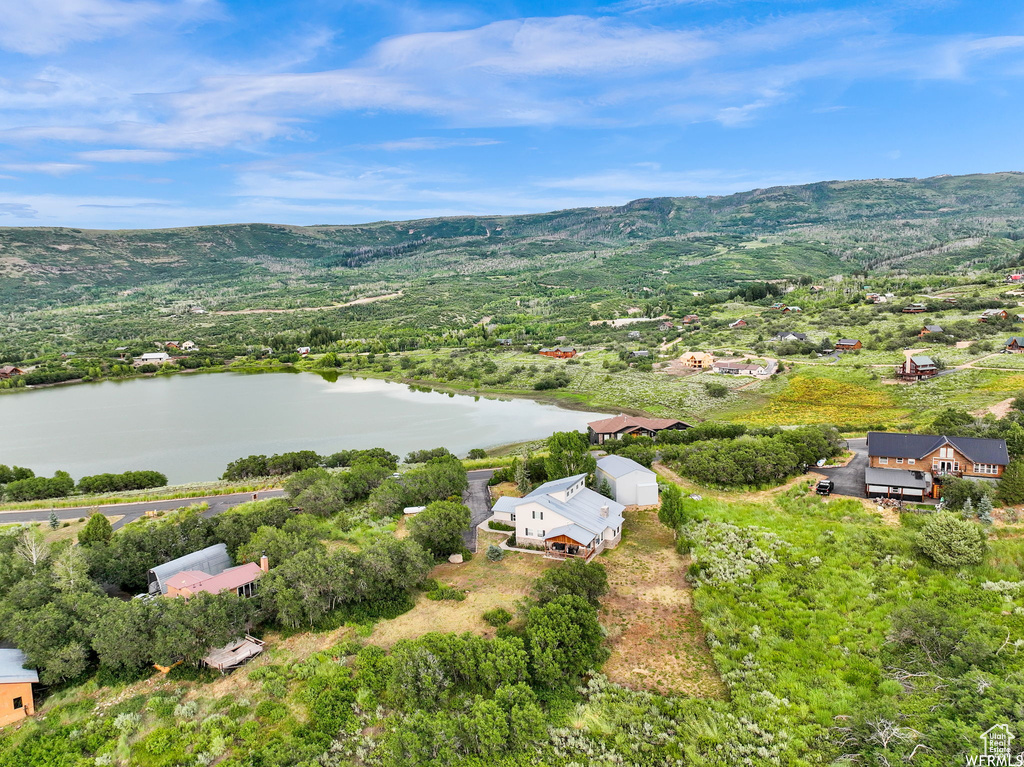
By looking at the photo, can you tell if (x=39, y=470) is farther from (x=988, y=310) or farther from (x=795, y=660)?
(x=988, y=310)

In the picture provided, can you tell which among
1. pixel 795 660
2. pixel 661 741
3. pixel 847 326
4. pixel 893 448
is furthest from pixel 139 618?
Answer: pixel 847 326

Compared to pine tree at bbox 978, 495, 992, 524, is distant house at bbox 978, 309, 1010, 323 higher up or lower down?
higher up

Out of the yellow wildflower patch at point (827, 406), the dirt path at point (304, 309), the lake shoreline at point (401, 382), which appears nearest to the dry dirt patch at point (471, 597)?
the yellow wildflower patch at point (827, 406)

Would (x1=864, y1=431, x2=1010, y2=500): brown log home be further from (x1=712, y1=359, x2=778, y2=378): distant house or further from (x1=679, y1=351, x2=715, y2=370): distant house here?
(x1=679, y1=351, x2=715, y2=370): distant house

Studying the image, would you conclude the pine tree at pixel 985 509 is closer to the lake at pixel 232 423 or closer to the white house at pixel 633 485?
the white house at pixel 633 485

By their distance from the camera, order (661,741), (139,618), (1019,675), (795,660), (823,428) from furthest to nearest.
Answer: (823,428)
(139,618)
(795,660)
(661,741)
(1019,675)

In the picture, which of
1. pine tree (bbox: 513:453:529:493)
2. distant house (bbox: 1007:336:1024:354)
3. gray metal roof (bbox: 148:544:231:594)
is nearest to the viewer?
gray metal roof (bbox: 148:544:231:594)

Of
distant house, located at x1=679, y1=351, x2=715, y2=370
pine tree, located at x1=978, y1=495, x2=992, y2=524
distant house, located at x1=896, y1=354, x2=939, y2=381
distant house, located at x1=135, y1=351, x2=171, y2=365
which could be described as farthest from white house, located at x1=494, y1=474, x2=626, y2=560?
distant house, located at x1=135, y1=351, x2=171, y2=365

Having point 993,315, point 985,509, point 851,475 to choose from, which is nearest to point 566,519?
point 851,475
